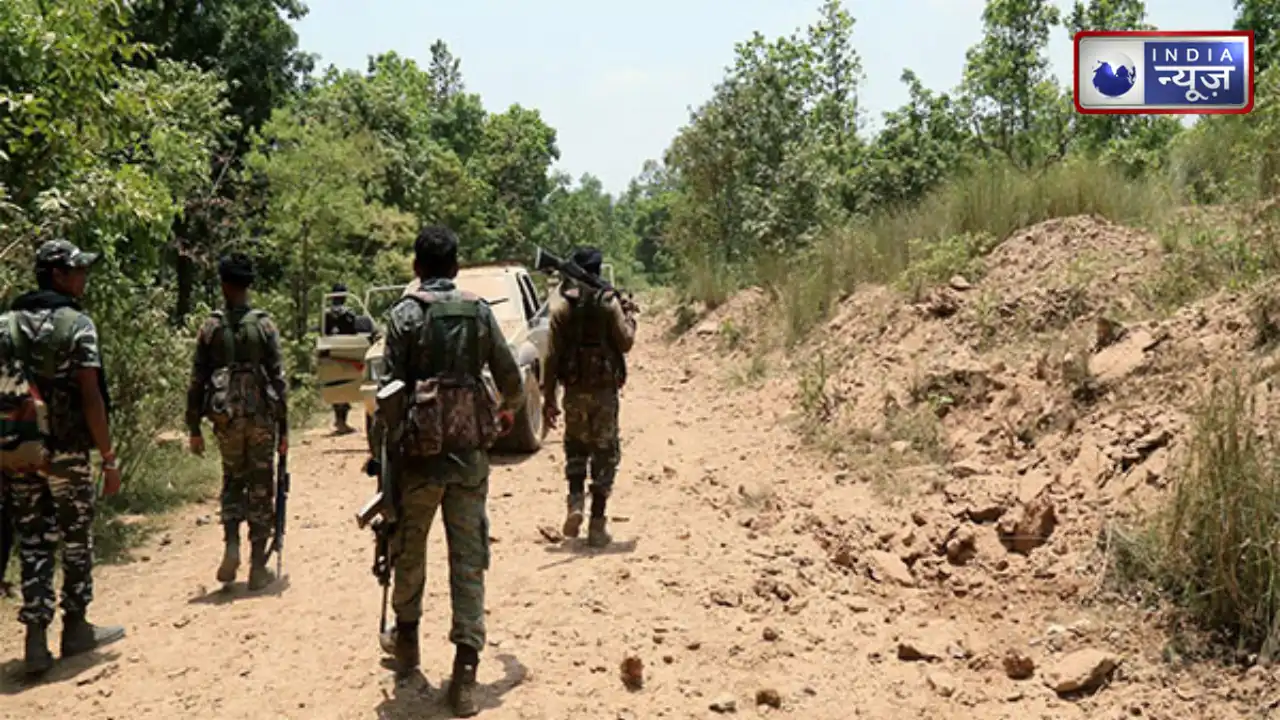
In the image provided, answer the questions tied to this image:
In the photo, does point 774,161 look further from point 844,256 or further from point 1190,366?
point 1190,366

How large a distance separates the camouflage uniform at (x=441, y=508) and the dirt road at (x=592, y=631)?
1.24 feet

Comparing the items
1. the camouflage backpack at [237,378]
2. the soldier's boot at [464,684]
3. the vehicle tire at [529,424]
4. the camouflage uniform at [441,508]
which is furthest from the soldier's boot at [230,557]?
the vehicle tire at [529,424]

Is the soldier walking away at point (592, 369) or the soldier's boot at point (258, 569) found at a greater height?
the soldier walking away at point (592, 369)

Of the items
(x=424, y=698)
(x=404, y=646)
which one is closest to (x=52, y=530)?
(x=404, y=646)

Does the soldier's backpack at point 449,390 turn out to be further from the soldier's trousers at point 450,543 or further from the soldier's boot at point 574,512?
the soldier's boot at point 574,512

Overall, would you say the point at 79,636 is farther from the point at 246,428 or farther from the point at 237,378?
the point at 237,378

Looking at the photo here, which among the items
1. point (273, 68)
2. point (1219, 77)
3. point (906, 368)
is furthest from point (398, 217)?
point (1219, 77)

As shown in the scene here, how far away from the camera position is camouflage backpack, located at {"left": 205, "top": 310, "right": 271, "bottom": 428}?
17.5ft

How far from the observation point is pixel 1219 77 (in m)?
10.1

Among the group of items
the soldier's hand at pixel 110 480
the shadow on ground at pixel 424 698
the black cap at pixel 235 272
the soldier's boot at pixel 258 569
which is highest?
the black cap at pixel 235 272

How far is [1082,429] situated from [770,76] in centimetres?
1394

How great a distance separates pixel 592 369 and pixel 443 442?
2.19m

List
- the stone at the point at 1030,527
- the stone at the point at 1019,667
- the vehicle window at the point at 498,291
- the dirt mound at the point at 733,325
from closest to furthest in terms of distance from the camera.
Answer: the stone at the point at 1019,667, the stone at the point at 1030,527, the vehicle window at the point at 498,291, the dirt mound at the point at 733,325

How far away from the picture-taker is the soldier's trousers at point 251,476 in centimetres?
545
